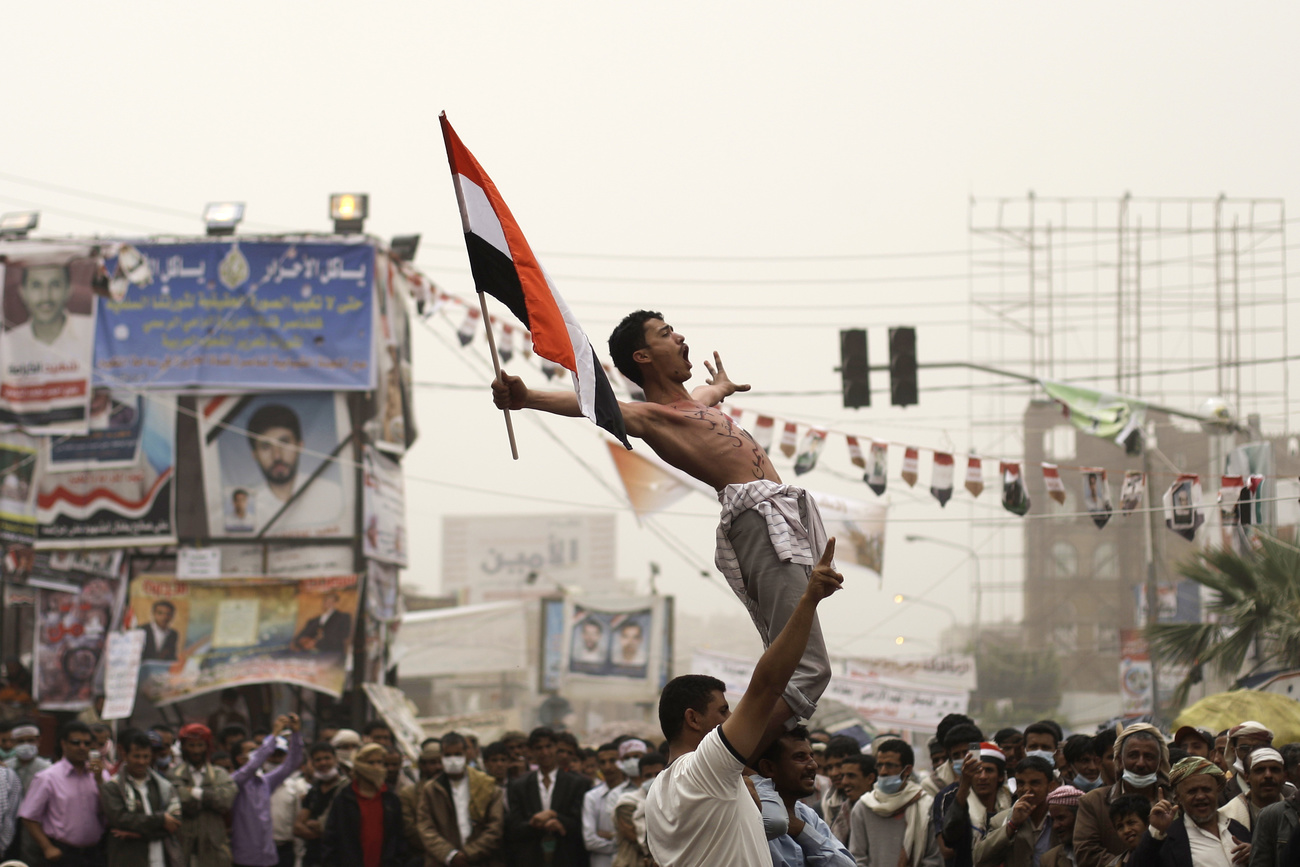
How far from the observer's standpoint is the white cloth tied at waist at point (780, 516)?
5.24 meters

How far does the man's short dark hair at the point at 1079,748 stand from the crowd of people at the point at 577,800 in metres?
0.01

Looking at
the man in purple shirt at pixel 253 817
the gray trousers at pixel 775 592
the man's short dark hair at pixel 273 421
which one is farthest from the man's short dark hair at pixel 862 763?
the man's short dark hair at pixel 273 421

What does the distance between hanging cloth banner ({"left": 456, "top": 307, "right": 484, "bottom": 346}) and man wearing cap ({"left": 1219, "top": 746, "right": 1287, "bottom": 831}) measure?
16.4m

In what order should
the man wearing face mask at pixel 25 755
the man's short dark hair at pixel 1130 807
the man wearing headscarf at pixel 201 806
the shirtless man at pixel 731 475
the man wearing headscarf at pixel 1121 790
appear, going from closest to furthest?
the shirtless man at pixel 731 475 < the man's short dark hair at pixel 1130 807 < the man wearing headscarf at pixel 1121 790 < the man wearing headscarf at pixel 201 806 < the man wearing face mask at pixel 25 755

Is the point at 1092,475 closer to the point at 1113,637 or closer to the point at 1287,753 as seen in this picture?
the point at 1287,753

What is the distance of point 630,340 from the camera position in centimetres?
559

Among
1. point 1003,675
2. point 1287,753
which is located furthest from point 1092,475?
point 1003,675

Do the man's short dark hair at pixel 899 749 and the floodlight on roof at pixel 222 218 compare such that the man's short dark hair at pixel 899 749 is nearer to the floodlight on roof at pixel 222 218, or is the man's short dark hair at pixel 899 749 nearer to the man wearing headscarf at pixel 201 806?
the man wearing headscarf at pixel 201 806

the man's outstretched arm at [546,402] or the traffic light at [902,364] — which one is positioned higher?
the traffic light at [902,364]

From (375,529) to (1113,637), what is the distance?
5030cm

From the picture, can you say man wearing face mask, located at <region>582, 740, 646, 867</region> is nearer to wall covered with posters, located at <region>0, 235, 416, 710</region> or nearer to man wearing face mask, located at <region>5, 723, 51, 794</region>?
man wearing face mask, located at <region>5, 723, 51, 794</region>

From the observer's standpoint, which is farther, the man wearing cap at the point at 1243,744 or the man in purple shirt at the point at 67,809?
the man in purple shirt at the point at 67,809

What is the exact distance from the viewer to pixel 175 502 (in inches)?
1044

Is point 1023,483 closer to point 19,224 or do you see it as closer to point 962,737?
point 962,737
